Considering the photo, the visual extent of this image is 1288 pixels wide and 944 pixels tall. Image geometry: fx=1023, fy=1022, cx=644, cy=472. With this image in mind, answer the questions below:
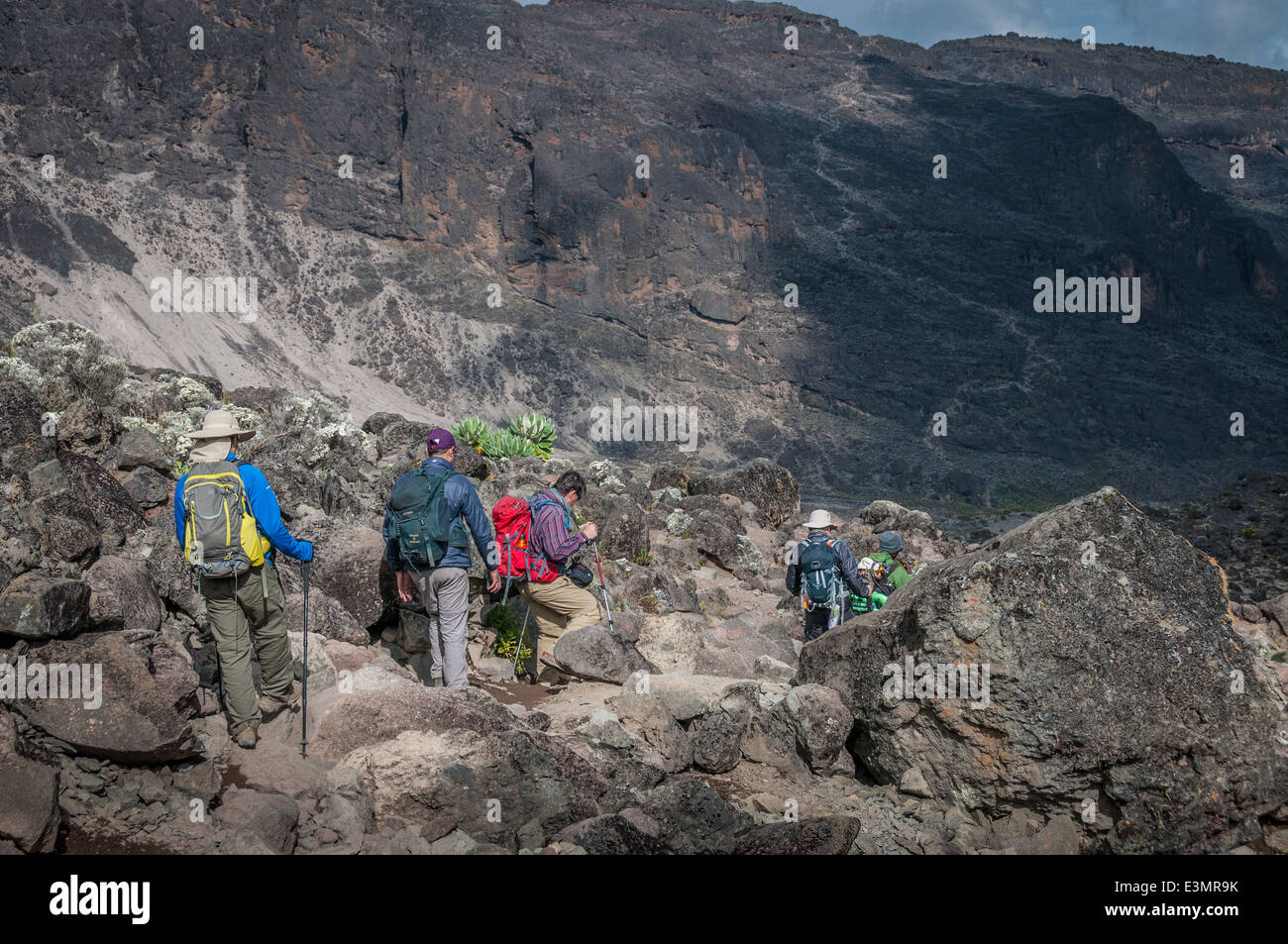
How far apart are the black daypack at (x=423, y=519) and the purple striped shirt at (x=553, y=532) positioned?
34.4 inches

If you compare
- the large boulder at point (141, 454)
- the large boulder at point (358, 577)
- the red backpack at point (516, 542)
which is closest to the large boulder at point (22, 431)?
the large boulder at point (141, 454)

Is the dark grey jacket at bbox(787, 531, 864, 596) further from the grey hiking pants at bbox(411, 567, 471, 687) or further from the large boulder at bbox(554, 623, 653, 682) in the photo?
the grey hiking pants at bbox(411, 567, 471, 687)

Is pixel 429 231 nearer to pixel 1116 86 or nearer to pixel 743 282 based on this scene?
pixel 743 282

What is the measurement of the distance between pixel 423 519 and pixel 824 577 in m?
3.64

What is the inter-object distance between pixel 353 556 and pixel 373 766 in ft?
9.57

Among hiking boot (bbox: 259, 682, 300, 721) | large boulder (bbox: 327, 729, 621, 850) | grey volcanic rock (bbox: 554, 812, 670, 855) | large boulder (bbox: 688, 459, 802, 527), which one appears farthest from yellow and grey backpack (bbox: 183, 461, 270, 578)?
large boulder (bbox: 688, 459, 802, 527)

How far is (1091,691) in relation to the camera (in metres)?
5.16

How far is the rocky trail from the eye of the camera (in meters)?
4.39

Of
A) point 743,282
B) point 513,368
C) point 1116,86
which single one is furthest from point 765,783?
point 1116,86

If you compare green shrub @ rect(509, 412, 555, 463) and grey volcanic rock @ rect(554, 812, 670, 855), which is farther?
green shrub @ rect(509, 412, 555, 463)

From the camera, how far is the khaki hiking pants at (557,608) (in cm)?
714

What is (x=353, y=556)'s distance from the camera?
7.43 meters

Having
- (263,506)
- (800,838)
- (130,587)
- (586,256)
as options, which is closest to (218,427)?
(263,506)

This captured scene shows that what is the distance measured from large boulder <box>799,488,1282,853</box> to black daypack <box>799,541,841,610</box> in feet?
7.82
